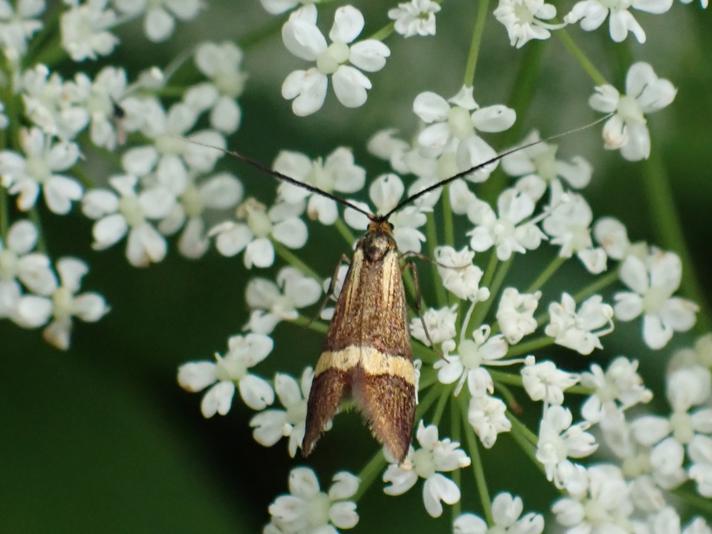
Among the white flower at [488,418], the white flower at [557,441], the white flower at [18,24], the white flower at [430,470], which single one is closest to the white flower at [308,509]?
the white flower at [430,470]

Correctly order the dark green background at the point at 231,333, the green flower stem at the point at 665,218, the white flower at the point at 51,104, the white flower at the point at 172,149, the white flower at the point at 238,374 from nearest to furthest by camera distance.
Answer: the white flower at the point at 238,374 < the white flower at the point at 51,104 < the green flower stem at the point at 665,218 < the white flower at the point at 172,149 < the dark green background at the point at 231,333

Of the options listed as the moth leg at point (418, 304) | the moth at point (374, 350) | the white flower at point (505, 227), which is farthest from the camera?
the white flower at point (505, 227)

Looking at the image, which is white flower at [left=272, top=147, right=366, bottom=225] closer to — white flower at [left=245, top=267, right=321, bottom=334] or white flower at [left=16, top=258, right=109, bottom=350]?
white flower at [left=245, top=267, right=321, bottom=334]

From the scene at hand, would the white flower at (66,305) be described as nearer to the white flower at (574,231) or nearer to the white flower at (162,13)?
the white flower at (162,13)

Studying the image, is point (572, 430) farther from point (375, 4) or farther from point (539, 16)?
point (375, 4)

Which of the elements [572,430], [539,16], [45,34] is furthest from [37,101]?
[572,430]

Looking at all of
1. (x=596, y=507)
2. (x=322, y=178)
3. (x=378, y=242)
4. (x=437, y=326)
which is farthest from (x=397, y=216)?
(x=596, y=507)

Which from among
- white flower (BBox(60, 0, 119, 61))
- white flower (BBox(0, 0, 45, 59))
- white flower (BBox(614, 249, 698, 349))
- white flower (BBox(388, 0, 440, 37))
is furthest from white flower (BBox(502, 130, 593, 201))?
white flower (BBox(0, 0, 45, 59))
